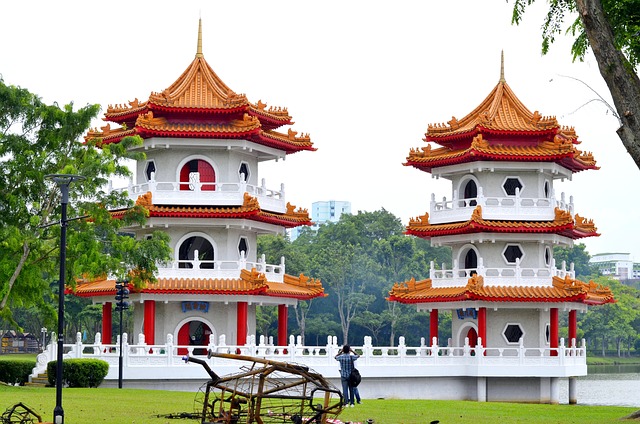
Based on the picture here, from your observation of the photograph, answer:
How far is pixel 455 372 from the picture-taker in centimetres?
4622

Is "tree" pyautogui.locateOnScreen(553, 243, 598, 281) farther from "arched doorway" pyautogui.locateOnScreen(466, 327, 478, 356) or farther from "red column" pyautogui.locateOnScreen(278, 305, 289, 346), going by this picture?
"red column" pyautogui.locateOnScreen(278, 305, 289, 346)

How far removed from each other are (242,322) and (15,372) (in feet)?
Result: 29.8

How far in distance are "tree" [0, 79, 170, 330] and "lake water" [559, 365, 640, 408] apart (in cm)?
2271

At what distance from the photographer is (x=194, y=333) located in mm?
48656

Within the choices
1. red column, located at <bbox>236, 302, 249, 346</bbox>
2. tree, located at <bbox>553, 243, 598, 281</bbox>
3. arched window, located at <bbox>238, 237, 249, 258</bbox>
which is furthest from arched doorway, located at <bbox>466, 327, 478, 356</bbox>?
tree, located at <bbox>553, 243, 598, 281</bbox>

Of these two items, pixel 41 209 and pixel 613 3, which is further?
pixel 41 209

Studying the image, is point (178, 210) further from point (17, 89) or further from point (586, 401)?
point (586, 401)

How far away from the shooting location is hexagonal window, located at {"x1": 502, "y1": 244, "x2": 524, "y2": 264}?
160 feet

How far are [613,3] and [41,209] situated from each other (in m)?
21.7

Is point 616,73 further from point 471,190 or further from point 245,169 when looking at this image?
point 471,190

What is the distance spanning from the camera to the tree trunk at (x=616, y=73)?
65.9 feet

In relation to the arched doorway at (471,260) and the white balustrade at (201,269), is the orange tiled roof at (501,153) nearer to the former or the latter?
the arched doorway at (471,260)

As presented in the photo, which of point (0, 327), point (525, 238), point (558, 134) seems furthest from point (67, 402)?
point (0, 327)

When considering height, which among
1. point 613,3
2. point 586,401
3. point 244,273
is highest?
point 613,3
